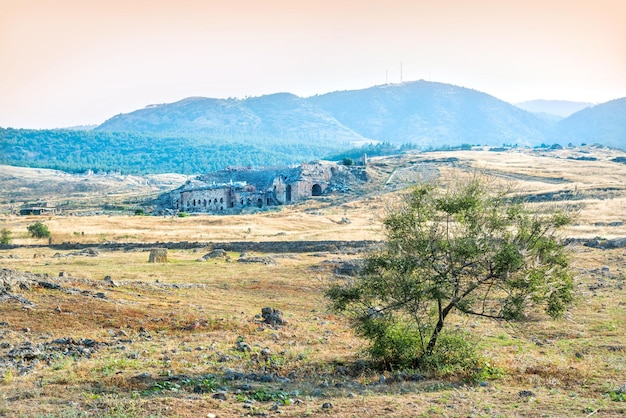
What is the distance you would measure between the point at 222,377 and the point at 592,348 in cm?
1290

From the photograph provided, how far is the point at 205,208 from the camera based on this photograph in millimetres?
100438

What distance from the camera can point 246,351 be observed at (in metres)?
18.3

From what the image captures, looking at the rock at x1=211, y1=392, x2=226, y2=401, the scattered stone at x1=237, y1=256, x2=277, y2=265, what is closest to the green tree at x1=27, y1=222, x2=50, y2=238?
the scattered stone at x1=237, y1=256, x2=277, y2=265

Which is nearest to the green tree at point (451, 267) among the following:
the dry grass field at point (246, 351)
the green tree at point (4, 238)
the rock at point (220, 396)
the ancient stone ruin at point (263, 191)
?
the dry grass field at point (246, 351)

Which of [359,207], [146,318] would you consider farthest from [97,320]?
[359,207]

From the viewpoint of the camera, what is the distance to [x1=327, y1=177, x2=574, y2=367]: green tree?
15758 millimetres

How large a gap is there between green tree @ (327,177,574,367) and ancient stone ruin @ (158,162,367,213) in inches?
3091

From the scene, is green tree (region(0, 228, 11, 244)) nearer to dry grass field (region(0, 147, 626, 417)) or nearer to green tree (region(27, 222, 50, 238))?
green tree (region(27, 222, 50, 238))

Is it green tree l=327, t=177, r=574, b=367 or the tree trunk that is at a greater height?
green tree l=327, t=177, r=574, b=367

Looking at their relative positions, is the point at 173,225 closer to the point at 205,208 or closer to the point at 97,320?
the point at 205,208

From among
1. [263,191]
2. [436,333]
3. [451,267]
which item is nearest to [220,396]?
[436,333]

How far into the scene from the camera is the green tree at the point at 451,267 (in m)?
15.8

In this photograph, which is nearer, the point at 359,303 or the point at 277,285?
the point at 359,303

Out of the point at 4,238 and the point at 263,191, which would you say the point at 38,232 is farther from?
the point at 263,191
